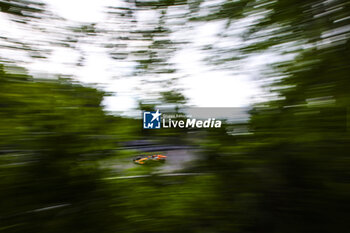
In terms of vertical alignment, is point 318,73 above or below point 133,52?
below

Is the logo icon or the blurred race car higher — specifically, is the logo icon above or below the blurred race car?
above

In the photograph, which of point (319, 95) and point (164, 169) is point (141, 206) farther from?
point (319, 95)

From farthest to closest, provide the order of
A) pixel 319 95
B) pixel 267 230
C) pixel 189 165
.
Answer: pixel 189 165 → pixel 267 230 → pixel 319 95

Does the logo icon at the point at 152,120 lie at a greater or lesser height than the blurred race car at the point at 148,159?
greater

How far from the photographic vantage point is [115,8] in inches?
36.9

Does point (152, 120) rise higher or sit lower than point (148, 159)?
higher

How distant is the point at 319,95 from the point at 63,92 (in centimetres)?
111

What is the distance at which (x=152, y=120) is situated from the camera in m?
0.92

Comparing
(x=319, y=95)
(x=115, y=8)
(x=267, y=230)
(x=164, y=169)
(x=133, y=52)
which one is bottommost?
(x=267, y=230)

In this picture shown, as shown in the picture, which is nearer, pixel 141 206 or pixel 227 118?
pixel 227 118

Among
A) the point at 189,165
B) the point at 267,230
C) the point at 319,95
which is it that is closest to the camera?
the point at 319,95

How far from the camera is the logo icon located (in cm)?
92

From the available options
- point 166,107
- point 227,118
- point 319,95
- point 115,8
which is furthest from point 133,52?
Result: point 319,95

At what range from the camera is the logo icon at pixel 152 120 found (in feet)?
3.01
